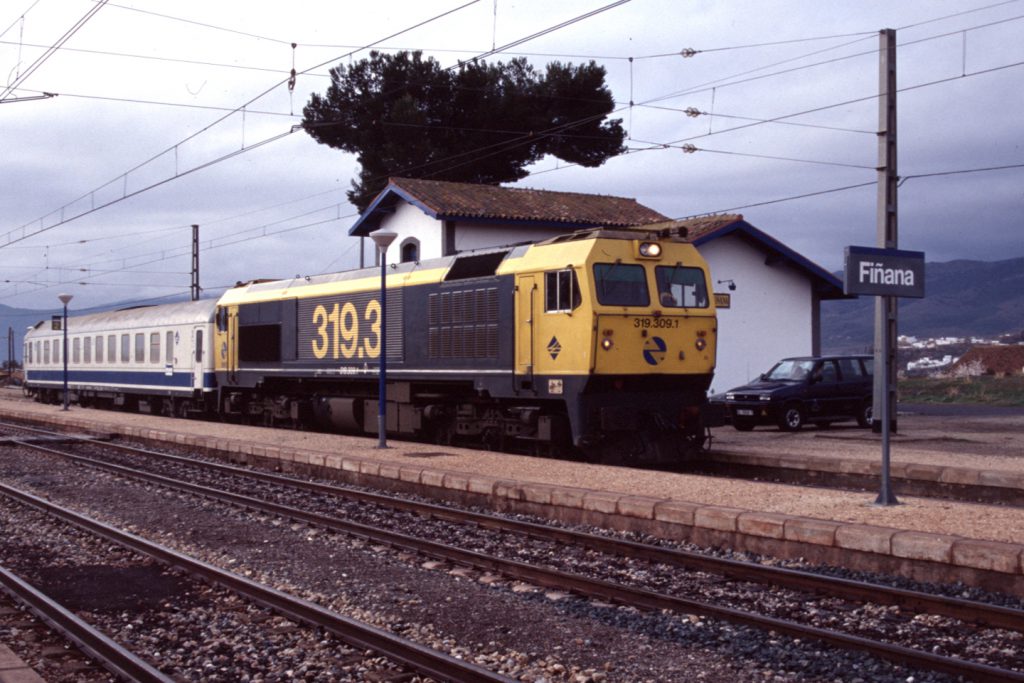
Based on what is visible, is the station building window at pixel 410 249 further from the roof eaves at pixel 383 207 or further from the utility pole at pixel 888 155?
the utility pole at pixel 888 155

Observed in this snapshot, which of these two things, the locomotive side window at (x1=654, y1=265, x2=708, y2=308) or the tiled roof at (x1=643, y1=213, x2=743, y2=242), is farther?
the tiled roof at (x1=643, y1=213, x2=743, y2=242)

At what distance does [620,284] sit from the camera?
14875 mm

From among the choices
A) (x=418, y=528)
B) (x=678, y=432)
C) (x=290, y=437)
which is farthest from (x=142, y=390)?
(x=418, y=528)

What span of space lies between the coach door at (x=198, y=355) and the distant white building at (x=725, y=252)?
6.56m

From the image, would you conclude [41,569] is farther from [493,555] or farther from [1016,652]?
[1016,652]

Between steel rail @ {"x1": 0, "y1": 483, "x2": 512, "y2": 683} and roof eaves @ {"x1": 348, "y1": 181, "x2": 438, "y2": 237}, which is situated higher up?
roof eaves @ {"x1": 348, "y1": 181, "x2": 438, "y2": 237}

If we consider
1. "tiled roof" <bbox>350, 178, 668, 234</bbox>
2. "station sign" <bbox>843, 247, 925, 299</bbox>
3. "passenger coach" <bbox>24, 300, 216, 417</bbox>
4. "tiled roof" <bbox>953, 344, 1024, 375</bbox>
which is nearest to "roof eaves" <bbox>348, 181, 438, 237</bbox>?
"tiled roof" <bbox>350, 178, 668, 234</bbox>

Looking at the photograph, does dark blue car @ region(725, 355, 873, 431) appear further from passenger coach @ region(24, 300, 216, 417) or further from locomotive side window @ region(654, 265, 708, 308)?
passenger coach @ region(24, 300, 216, 417)

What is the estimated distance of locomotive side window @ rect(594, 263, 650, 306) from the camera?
47.9 feet

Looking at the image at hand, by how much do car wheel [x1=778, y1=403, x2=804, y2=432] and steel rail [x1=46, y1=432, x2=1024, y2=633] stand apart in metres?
11.7

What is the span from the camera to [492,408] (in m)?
16.7

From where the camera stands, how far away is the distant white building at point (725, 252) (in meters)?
27.8

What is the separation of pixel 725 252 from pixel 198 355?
14077 millimetres

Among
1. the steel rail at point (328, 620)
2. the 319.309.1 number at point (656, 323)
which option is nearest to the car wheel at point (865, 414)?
the 319.309.1 number at point (656, 323)
